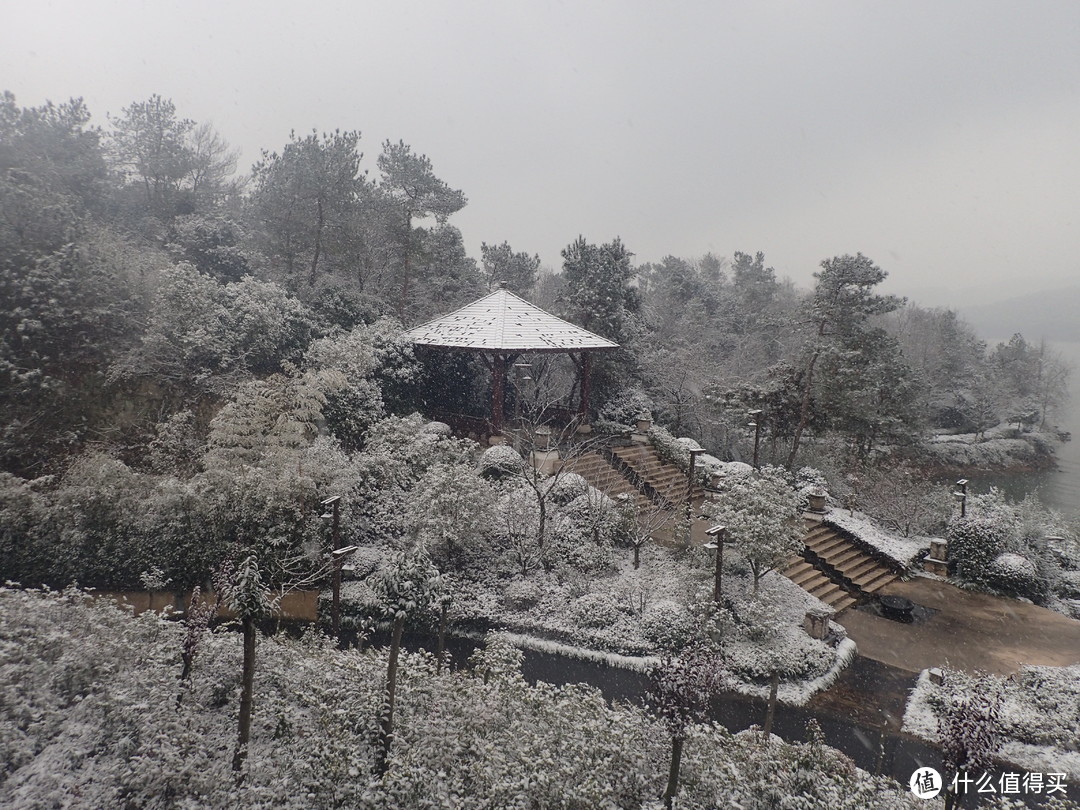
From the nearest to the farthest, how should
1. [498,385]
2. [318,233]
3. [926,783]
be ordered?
[926,783] < [498,385] < [318,233]

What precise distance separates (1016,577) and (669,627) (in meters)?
8.62

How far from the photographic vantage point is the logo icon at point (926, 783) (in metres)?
5.56

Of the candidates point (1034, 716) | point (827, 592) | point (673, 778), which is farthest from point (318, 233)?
point (1034, 716)

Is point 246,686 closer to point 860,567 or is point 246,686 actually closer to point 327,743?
point 327,743

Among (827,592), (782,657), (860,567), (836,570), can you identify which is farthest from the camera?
(860,567)

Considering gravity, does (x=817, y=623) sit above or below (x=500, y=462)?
below

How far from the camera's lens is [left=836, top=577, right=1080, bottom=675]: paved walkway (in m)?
8.95

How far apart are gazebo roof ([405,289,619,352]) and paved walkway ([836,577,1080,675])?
8.80 m

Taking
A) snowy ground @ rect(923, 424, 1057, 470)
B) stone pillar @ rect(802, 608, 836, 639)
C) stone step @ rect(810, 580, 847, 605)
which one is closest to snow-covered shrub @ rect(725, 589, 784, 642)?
stone pillar @ rect(802, 608, 836, 639)

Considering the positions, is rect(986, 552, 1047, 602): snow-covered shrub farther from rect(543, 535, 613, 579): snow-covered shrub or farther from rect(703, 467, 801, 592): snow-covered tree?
rect(543, 535, 613, 579): snow-covered shrub

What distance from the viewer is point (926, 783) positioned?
228 inches

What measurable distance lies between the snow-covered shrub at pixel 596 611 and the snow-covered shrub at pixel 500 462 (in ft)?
12.4

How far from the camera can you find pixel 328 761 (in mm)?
4926

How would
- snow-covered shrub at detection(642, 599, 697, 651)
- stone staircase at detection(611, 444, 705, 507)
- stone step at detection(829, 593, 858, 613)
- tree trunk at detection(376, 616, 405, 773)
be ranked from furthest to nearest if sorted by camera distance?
stone staircase at detection(611, 444, 705, 507)
stone step at detection(829, 593, 858, 613)
snow-covered shrub at detection(642, 599, 697, 651)
tree trunk at detection(376, 616, 405, 773)
